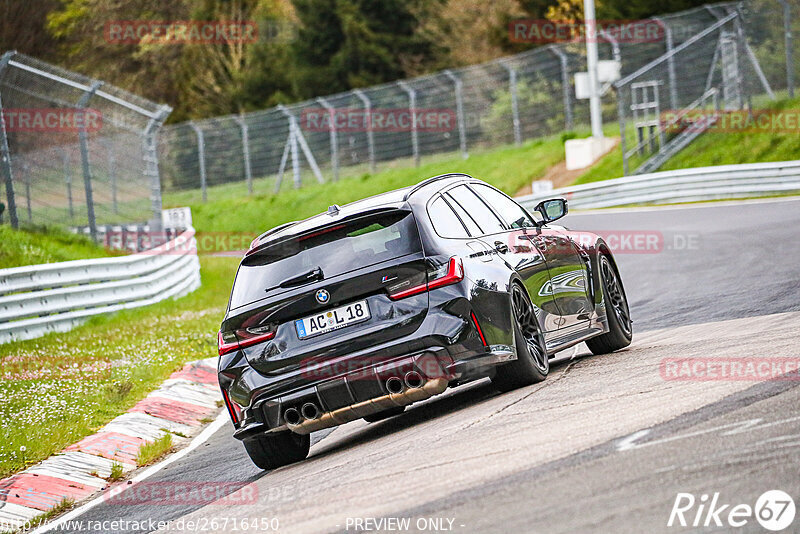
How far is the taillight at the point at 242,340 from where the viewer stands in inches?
308

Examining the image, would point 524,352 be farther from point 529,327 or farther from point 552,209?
point 552,209

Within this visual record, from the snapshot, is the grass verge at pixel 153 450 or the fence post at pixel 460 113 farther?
the fence post at pixel 460 113

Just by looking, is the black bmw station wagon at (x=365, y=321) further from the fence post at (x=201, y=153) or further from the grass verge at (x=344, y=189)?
the fence post at (x=201, y=153)

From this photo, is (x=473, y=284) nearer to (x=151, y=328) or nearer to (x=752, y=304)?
(x=752, y=304)

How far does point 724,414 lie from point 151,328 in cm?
1152

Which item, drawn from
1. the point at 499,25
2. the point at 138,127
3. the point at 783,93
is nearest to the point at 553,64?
the point at 783,93

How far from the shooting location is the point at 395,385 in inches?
298

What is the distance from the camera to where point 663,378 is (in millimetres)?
7785

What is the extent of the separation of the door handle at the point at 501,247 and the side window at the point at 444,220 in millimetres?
240

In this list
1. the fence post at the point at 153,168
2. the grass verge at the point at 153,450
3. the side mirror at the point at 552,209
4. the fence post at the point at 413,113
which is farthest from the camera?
the fence post at the point at 413,113
